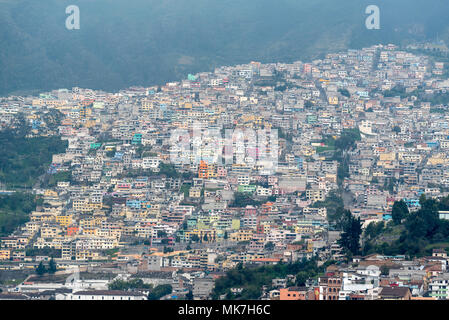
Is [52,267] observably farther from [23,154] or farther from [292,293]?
[23,154]

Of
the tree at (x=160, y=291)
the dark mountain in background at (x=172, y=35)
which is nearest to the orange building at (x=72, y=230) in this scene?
the tree at (x=160, y=291)

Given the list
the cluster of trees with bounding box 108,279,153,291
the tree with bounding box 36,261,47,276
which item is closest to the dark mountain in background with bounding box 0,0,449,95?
the tree with bounding box 36,261,47,276

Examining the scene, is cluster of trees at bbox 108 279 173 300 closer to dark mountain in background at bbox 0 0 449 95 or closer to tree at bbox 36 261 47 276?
tree at bbox 36 261 47 276

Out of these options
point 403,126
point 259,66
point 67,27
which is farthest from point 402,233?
point 67,27
